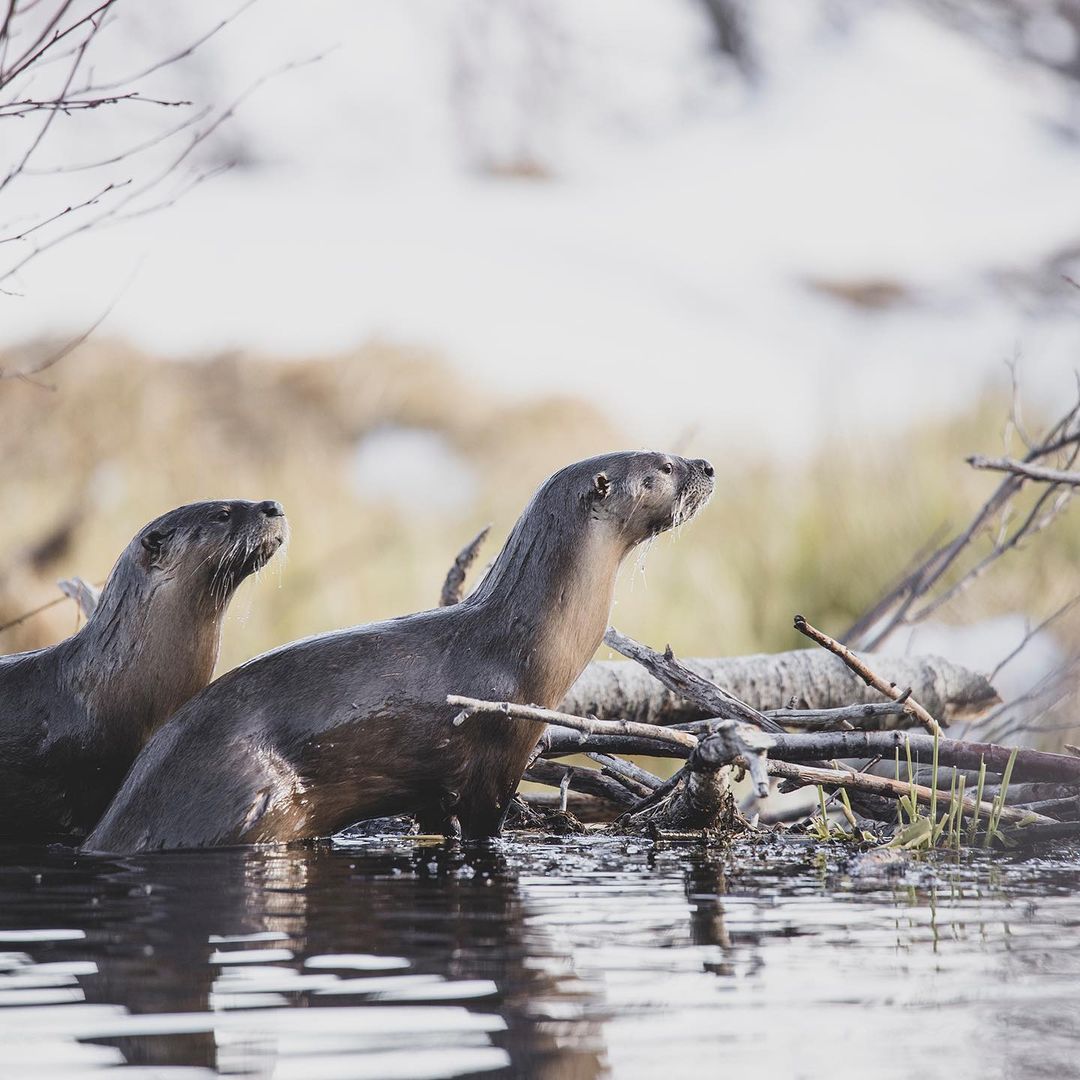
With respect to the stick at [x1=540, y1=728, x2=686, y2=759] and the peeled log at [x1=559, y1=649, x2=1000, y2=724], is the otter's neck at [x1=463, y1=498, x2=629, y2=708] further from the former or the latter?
the peeled log at [x1=559, y1=649, x2=1000, y2=724]

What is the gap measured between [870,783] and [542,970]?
1553 mm

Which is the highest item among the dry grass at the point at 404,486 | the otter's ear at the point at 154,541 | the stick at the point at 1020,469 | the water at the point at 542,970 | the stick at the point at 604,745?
the dry grass at the point at 404,486

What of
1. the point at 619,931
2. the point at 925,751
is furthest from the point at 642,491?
the point at 619,931

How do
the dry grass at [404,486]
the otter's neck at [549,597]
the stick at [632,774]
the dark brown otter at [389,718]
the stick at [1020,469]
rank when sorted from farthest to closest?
the dry grass at [404,486] → the stick at [632,774] → the otter's neck at [549,597] → the dark brown otter at [389,718] → the stick at [1020,469]

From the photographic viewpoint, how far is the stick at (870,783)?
3.51 m

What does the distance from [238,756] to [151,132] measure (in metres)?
13.1

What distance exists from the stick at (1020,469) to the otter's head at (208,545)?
1.64m

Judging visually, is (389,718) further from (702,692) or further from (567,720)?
(702,692)

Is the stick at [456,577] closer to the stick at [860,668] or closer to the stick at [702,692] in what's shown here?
the stick at [702,692]

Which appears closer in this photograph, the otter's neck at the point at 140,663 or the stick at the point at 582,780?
the otter's neck at the point at 140,663

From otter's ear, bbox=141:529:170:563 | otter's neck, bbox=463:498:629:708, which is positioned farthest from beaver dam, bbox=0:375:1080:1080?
otter's ear, bbox=141:529:170:563

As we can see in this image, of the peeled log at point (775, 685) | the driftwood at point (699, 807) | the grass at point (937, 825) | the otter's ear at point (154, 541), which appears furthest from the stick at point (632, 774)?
the otter's ear at point (154, 541)

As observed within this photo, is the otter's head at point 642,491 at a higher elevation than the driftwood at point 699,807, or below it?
higher

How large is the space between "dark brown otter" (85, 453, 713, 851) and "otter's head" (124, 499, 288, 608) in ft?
1.00
